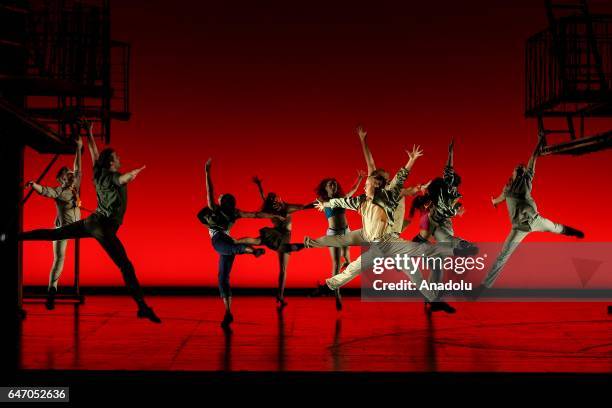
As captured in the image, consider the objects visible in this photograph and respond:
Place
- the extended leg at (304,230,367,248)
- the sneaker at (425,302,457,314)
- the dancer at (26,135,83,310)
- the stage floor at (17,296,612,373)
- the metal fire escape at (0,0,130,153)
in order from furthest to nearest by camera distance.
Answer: the dancer at (26,135,83,310) < the sneaker at (425,302,457,314) < the extended leg at (304,230,367,248) < the metal fire escape at (0,0,130,153) < the stage floor at (17,296,612,373)

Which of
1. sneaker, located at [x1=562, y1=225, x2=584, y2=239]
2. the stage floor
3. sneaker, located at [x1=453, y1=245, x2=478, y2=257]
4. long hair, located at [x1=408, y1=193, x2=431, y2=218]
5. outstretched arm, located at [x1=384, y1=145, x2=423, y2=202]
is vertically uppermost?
outstretched arm, located at [x1=384, y1=145, x2=423, y2=202]

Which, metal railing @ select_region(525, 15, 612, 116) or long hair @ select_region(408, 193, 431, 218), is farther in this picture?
long hair @ select_region(408, 193, 431, 218)

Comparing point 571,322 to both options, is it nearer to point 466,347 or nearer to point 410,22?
point 466,347

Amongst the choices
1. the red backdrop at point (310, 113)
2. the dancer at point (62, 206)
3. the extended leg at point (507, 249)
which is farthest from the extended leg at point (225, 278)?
the red backdrop at point (310, 113)

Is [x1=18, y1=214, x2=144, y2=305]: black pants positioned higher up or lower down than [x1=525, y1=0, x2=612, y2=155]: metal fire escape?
lower down

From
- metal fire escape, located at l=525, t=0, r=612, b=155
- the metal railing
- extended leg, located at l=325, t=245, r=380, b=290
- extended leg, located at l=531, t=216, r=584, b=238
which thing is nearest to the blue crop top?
extended leg, located at l=325, t=245, r=380, b=290

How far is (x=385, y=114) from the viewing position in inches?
438

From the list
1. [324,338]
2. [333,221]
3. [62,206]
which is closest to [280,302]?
[333,221]

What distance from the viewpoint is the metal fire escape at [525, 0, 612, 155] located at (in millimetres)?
8648

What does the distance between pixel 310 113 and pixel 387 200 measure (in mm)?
3395

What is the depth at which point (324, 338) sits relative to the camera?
734 cm

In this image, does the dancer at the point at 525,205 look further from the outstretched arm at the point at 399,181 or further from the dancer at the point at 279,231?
the dancer at the point at 279,231

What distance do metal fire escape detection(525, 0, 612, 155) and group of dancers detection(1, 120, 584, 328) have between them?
0.56 metres

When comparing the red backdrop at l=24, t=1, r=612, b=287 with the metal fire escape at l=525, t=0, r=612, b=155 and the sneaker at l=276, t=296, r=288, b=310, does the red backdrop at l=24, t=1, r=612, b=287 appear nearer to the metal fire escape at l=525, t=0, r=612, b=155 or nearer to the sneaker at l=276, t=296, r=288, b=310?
the metal fire escape at l=525, t=0, r=612, b=155
